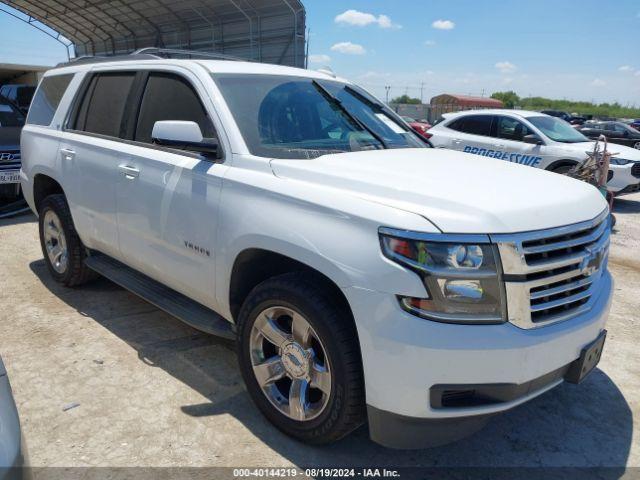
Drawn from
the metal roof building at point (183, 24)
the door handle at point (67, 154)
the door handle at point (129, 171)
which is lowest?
the door handle at point (129, 171)

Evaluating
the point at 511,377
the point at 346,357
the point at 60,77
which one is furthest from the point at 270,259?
the point at 60,77

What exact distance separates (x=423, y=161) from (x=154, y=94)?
1939 mm

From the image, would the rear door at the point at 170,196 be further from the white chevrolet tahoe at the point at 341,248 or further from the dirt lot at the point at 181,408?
the dirt lot at the point at 181,408

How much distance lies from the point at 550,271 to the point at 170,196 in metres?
2.18

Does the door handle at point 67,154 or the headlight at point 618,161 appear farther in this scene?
the headlight at point 618,161

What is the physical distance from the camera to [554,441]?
284 cm

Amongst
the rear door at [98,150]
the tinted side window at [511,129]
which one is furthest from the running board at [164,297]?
the tinted side window at [511,129]

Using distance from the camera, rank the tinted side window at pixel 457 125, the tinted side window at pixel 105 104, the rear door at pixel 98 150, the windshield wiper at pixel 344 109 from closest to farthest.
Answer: the windshield wiper at pixel 344 109
the rear door at pixel 98 150
the tinted side window at pixel 105 104
the tinted side window at pixel 457 125

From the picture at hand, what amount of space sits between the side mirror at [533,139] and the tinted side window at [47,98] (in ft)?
26.3

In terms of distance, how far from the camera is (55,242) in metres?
4.86

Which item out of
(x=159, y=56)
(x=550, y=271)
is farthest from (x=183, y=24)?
(x=550, y=271)

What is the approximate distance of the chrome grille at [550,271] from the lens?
2.11m

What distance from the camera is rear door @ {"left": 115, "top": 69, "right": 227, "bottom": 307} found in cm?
301

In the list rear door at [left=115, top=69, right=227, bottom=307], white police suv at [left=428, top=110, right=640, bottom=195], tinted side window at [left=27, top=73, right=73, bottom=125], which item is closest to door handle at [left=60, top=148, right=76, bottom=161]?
tinted side window at [left=27, top=73, right=73, bottom=125]
